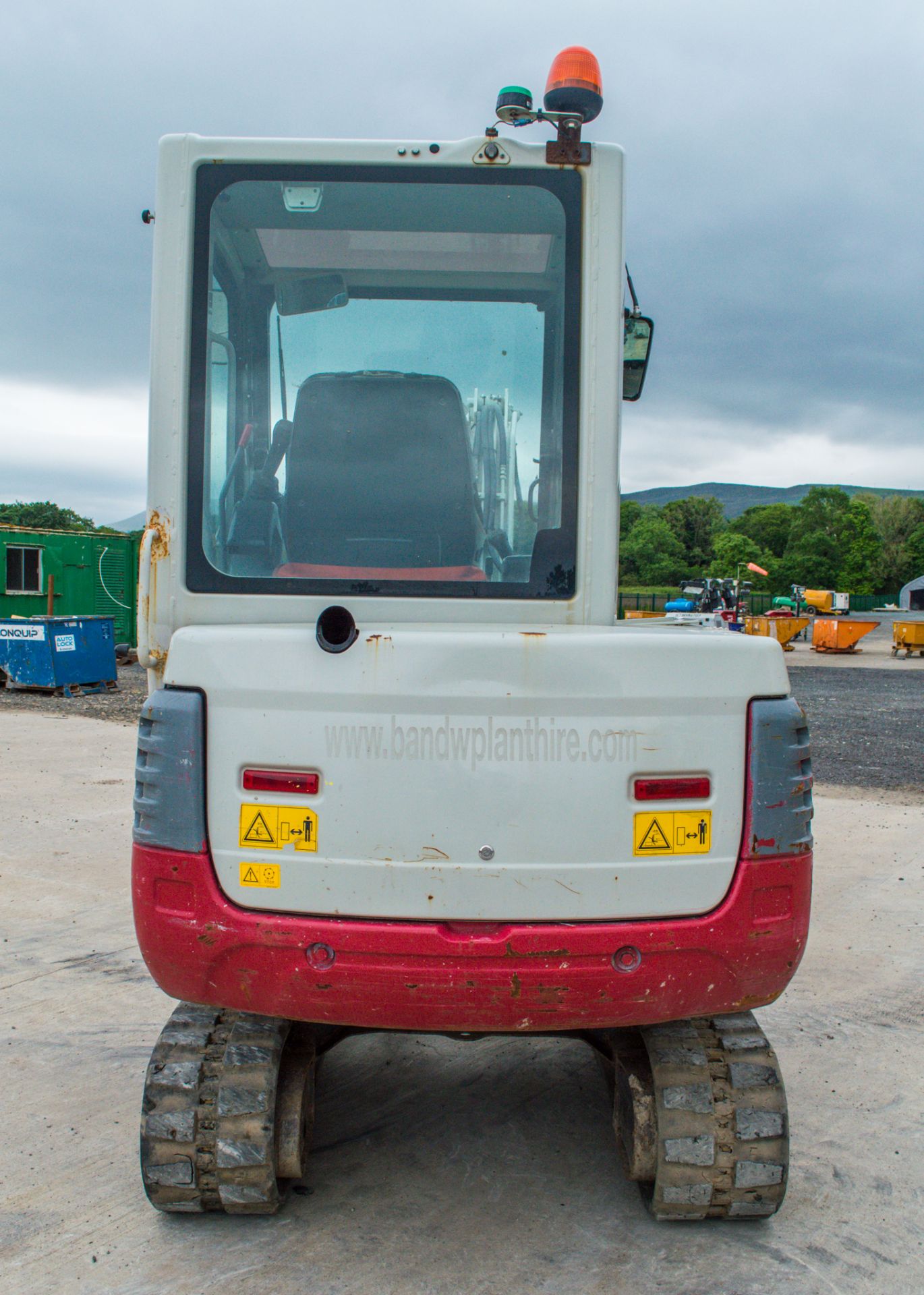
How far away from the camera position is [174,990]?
2.52m

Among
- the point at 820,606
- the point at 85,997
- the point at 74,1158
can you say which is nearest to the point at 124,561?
the point at 85,997

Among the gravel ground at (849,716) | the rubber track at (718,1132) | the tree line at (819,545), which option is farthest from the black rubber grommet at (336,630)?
the tree line at (819,545)

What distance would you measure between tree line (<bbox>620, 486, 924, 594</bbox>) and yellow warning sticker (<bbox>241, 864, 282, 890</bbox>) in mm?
92840

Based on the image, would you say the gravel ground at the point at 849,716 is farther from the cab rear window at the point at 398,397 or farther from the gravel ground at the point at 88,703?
the cab rear window at the point at 398,397

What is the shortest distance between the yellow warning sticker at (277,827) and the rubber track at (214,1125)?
2.12ft

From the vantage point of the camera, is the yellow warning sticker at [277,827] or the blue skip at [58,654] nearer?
the yellow warning sticker at [277,827]

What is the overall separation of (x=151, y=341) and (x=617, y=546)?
1.32 meters

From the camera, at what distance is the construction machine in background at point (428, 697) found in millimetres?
2391

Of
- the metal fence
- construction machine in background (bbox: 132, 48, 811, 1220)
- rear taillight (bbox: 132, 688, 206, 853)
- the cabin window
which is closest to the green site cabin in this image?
the cabin window

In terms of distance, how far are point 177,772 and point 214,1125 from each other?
954 mm

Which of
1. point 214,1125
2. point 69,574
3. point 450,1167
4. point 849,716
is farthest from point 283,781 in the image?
point 69,574

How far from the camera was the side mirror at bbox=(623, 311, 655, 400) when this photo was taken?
2.89 m

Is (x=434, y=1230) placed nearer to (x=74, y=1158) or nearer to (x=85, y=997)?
(x=74, y=1158)

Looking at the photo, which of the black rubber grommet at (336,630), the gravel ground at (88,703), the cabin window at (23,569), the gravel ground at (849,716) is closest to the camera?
the black rubber grommet at (336,630)
